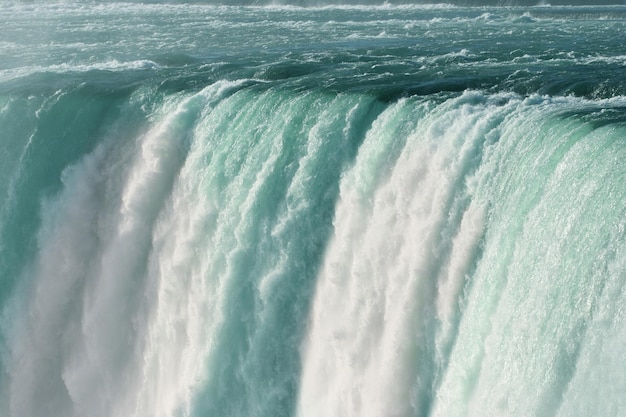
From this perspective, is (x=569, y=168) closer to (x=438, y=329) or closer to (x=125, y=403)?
(x=438, y=329)

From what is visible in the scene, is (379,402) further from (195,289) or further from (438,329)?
(195,289)

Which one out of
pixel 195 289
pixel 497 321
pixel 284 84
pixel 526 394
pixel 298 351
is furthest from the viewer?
pixel 284 84

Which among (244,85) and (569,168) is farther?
(244,85)

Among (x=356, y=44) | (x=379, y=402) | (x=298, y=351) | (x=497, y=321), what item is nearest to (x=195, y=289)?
(x=298, y=351)

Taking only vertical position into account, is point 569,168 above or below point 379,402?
above

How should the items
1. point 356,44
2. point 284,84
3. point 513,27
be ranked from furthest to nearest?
point 513,27 → point 356,44 → point 284,84

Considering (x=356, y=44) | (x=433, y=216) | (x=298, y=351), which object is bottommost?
(x=298, y=351)

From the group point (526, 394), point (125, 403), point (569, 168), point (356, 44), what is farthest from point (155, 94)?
point (526, 394)
